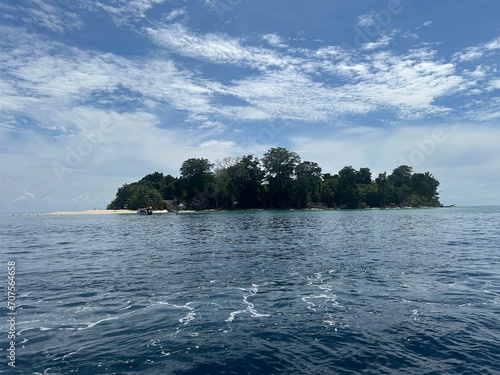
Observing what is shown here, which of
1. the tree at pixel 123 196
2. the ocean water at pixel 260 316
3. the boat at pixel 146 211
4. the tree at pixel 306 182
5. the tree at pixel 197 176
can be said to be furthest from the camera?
the tree at pixel 123 196

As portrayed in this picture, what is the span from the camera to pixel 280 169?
160m

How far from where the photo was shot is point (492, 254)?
2806 cm

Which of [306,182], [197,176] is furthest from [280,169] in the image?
[197,176]

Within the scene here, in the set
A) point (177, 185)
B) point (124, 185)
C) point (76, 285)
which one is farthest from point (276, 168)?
point (76, 285)

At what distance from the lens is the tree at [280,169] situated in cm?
16062

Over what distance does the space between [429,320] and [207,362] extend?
28.0ft

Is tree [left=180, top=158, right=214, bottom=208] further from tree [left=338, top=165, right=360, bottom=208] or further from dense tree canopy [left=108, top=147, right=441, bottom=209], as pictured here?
tree [left=338, top=165, right=360, bottom=208]

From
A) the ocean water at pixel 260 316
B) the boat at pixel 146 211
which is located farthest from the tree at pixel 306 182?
the ocean water at pixel 260 316

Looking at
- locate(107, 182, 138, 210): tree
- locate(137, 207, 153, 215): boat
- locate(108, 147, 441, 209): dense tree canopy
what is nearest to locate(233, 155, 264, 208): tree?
locate(108, 147, 441, 209): dense tree canopy

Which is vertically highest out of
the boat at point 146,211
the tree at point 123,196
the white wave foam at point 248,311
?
the tree at point 123,196

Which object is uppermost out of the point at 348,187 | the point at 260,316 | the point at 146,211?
the point at 348,187

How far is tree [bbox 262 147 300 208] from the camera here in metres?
161

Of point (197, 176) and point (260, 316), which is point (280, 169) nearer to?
point (197, 176)

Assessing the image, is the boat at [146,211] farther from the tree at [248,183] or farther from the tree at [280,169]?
the tree at [280,169]
